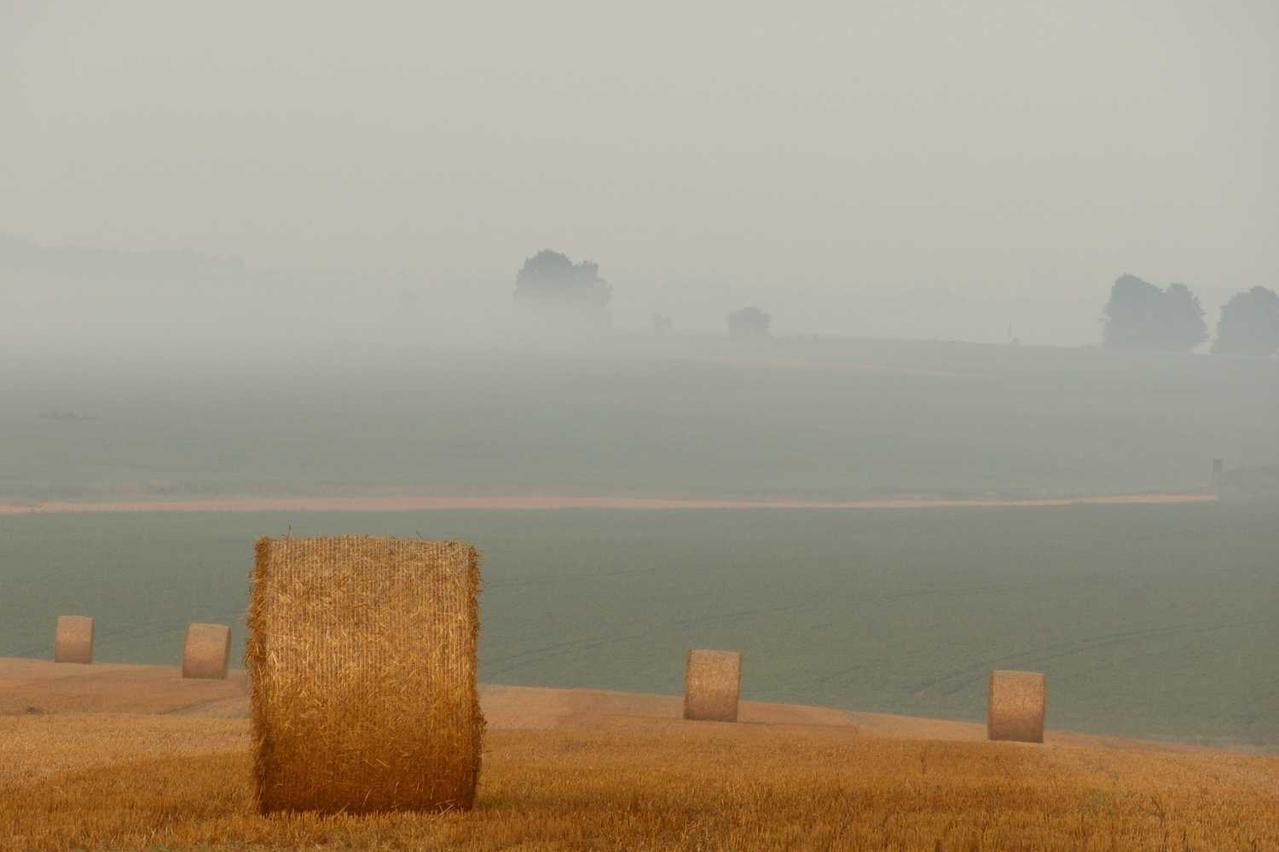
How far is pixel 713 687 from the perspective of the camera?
28.8 metres

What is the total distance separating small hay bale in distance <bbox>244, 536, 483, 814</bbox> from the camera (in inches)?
526

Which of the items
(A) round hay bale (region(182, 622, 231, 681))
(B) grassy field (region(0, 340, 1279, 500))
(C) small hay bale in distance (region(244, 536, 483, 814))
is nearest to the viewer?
(C) small hay bale in distance (region(244, 536, 483, 814))

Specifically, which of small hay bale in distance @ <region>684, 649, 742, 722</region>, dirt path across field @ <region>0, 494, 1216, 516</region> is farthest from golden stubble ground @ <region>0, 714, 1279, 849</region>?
dirt path across field @ <region>0, 494, 1216, 516</region>

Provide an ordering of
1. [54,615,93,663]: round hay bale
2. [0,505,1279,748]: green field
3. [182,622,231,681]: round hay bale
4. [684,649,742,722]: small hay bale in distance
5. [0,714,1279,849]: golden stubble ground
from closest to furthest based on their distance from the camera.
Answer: [0,714,1279,849]: golden stubble ground → [684,649,742,722]: small hay bale in distance → [182,622,231,681]: round hay bale → [54,615,93,663]: round hay bale → [0,505,1279,748]: green field

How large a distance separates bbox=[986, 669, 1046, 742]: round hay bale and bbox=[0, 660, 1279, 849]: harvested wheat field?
272 cm

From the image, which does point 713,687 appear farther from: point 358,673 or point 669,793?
point 358,673

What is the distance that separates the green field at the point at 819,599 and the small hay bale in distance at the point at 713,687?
9791 millimetres

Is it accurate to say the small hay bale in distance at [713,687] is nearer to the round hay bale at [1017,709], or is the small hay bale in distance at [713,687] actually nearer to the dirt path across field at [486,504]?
the round hay bale at [1017,709]

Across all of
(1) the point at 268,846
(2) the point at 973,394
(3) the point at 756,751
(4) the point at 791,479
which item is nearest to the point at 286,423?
(4) the point at 791,479

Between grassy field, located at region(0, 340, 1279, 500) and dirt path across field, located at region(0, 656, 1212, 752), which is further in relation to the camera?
grassy field, located at region(0, 340, 1279, 500)

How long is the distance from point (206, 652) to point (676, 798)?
60.6ft

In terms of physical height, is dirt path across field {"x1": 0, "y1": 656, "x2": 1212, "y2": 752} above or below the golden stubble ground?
below

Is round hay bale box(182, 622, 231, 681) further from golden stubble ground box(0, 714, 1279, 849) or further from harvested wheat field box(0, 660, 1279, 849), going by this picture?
golden stubble ground box(0, 714, 1279, 849)

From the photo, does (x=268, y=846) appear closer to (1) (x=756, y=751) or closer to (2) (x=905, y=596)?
(1) (x=756, y=751)
